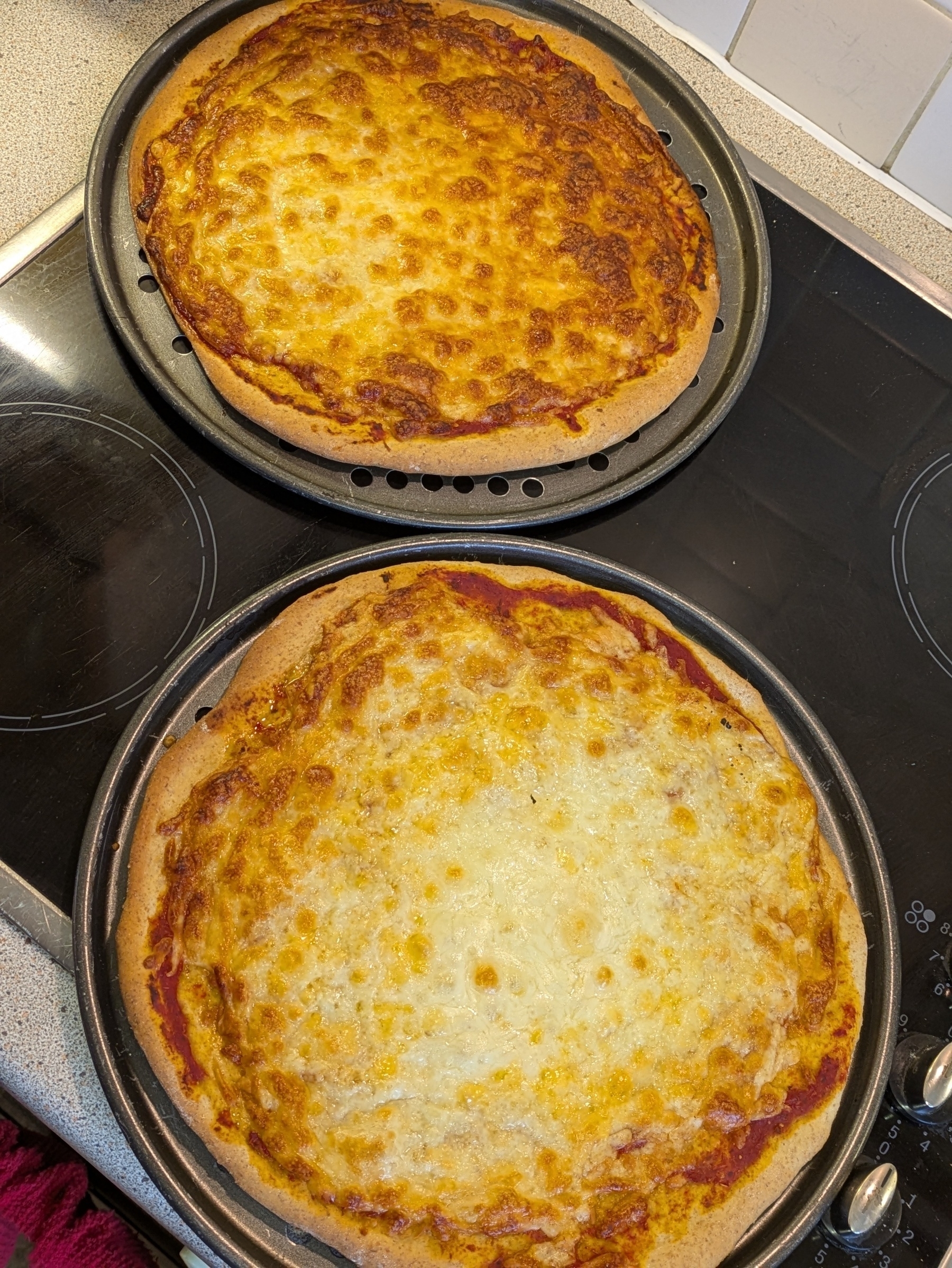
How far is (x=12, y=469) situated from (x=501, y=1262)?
1399 mm

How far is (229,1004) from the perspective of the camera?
1.45 m

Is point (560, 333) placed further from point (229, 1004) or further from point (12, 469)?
point (229, 1004)

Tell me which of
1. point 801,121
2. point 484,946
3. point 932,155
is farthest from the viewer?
point 801,121

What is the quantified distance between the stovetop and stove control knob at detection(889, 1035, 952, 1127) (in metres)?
0.04

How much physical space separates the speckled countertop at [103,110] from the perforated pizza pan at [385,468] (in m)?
0.19

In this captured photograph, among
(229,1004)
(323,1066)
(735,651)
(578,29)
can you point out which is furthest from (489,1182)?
(578,29)

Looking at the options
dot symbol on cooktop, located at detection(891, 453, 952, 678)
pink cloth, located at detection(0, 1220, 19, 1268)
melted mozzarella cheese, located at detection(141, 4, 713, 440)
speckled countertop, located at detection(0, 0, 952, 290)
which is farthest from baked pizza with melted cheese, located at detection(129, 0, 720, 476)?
pink cloth, located at detection(0, 1220, 19, 1268)

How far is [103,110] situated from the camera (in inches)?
84.5

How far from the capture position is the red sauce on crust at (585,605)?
1716 mm

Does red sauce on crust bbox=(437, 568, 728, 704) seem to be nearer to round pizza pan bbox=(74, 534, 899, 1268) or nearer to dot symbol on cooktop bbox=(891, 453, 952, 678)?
round pizza pan bbox=(74, 534, 899, 1268)

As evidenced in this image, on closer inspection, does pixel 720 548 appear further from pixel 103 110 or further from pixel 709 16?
pixel 103 110

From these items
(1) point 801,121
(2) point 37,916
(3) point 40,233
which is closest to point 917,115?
(1) point 801,121

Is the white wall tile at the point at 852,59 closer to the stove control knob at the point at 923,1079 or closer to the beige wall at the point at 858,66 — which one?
the beige wall at the point at 858,66

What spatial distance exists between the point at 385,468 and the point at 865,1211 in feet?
4.23
